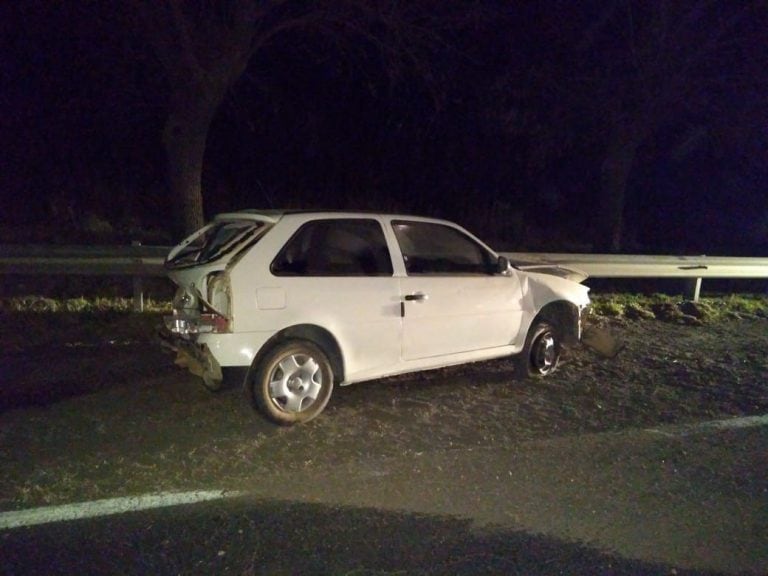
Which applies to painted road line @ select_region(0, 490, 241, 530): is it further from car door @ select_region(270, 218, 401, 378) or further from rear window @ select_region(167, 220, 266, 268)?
rear window @ select_region(167, 220, 266, 268)

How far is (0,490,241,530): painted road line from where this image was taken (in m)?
4.24

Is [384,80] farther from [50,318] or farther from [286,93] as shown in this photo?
[50,318]

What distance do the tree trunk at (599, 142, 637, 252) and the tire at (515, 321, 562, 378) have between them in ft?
37.3

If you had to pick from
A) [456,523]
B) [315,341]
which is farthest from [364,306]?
[456,523]

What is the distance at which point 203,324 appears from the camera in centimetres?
554

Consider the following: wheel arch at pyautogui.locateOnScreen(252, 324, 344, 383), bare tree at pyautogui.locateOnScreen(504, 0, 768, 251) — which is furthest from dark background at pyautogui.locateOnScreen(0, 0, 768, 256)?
wheel arch at pyautogui.locateOnScreen(252, 324, 344, 383)

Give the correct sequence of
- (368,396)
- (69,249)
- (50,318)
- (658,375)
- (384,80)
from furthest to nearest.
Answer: (384,80)
(69,249)
(50,318)
(658,375)
(368,396)

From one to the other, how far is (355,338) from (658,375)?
3.77m

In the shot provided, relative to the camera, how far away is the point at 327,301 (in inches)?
232

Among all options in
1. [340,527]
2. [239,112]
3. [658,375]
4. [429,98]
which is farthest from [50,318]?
[429,98]

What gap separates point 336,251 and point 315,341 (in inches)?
31.1

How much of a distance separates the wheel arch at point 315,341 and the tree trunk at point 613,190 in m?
13.7

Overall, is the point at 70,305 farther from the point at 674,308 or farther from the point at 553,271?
the point at 674,308

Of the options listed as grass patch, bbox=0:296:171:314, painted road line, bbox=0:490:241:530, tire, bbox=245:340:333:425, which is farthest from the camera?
grass patch, bbox=0:296:171:314
